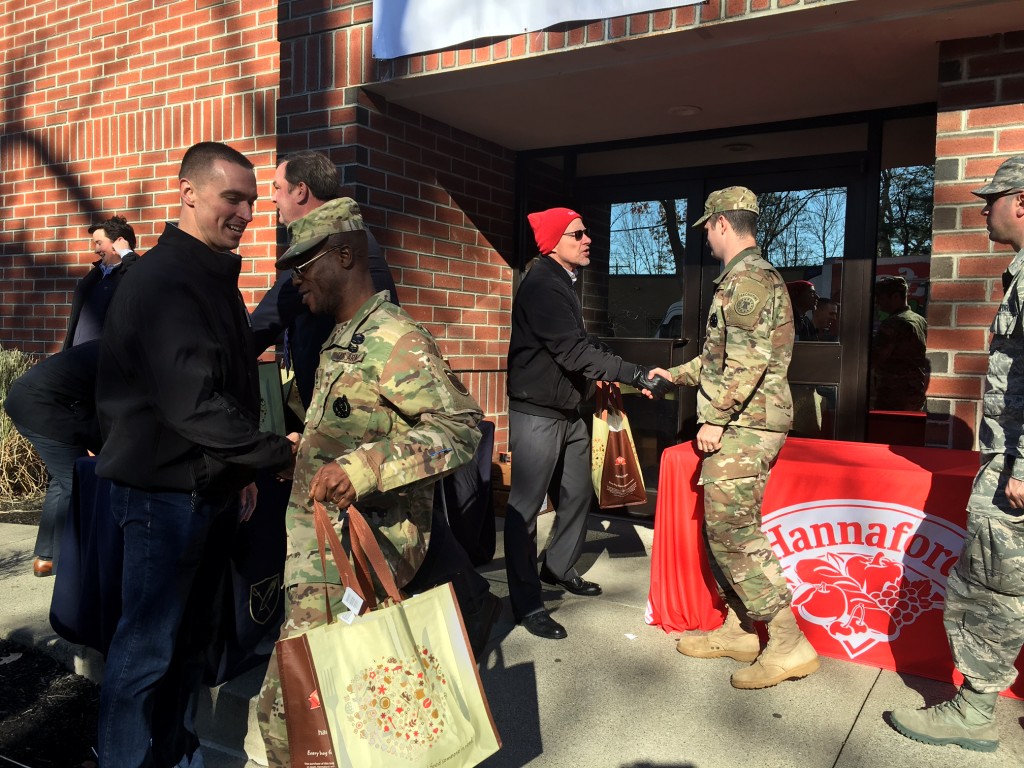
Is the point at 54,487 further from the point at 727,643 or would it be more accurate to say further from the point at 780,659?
the point at 780,659

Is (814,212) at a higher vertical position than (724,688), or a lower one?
higher

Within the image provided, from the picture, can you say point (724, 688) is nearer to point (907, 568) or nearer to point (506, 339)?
point (907, 568)

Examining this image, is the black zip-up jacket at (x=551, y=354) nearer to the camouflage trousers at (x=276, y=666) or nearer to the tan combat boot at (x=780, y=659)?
the tan combat boot at (x=780, y=659)

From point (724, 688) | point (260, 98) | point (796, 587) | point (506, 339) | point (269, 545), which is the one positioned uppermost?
point (260, 98)

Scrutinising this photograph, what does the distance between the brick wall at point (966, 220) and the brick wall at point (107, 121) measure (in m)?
4.14

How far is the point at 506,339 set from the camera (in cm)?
629

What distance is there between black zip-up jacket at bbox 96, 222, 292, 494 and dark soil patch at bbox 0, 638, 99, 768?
1.42 meters

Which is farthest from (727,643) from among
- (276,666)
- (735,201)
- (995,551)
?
(276,666)

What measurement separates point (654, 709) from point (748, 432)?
1.15 meters

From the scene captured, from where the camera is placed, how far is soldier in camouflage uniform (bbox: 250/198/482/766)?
6.50 ft

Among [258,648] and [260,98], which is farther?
[260,98]

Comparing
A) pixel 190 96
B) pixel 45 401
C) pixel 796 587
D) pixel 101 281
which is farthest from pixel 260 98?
pixel 796 587

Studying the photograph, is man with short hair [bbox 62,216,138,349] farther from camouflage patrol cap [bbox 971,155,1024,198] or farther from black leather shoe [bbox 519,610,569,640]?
camouflage patrol cap [bbox 971,155,1024,198]

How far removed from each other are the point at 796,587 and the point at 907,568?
0.47m
